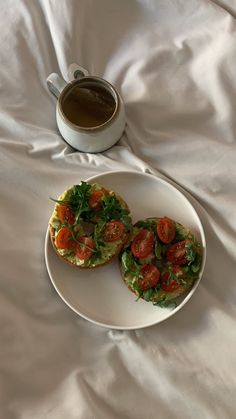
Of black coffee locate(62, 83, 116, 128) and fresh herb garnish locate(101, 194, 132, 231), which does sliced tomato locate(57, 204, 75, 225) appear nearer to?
fresh herb garnish locate(101, 194, 132, 231)

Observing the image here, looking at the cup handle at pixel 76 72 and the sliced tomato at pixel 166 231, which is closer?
the sliced tomato at pixel 166 231

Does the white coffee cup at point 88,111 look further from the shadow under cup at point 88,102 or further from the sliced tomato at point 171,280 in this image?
the sliced tomato at point 171,280

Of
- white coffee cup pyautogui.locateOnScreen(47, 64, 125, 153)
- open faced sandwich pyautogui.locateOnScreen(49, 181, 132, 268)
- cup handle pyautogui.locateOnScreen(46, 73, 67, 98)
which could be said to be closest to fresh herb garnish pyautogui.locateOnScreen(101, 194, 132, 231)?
open faced sandwich pyautogui.locateOnScreen(49, 181, 132, 268)

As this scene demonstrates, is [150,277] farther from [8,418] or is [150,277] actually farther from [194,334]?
[8,418]

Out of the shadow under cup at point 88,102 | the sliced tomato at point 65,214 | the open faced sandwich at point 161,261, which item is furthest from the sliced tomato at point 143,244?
the shadow under cup at point 88,102

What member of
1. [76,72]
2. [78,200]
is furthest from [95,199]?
[76,72]

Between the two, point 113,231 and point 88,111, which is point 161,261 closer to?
point 113,231
